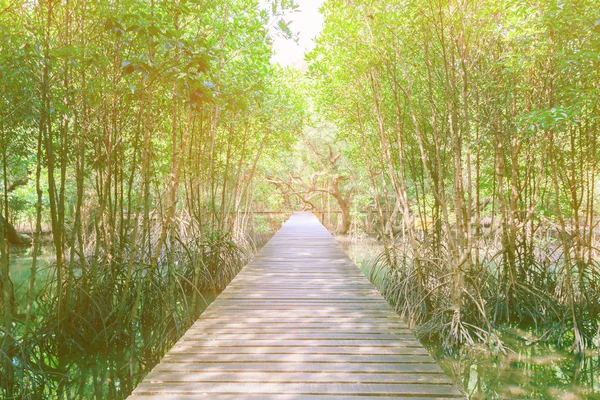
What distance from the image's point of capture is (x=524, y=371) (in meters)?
4.85

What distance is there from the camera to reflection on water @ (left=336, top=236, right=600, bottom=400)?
14.3 feet

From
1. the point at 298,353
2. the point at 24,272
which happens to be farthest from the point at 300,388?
the point at 24,272

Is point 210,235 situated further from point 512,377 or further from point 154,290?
point 512,377

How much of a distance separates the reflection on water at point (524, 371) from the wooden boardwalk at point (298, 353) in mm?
1443

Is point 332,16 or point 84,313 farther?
point 332,16

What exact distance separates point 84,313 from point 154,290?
3.39 feet

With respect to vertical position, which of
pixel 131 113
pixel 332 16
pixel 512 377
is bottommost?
pixel 512 377

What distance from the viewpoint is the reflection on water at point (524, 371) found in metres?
4.37

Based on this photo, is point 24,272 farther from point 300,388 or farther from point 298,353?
point 300,388

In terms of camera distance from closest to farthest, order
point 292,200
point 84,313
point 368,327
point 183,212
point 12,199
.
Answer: point 368,327
point 84,313
point 183,212
point 12,199
point 292,200

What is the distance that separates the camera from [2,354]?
12.1 feet

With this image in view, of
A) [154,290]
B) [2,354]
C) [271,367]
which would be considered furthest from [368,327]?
[154,290]

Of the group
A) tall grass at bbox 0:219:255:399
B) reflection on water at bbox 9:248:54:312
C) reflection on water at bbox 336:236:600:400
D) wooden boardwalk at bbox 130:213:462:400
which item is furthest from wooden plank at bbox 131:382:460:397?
reflection on water at bbox 9:248:54:312

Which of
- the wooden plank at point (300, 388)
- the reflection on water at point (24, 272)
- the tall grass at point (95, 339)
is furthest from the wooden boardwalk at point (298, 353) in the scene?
the reflection on water at point (24, 272)
